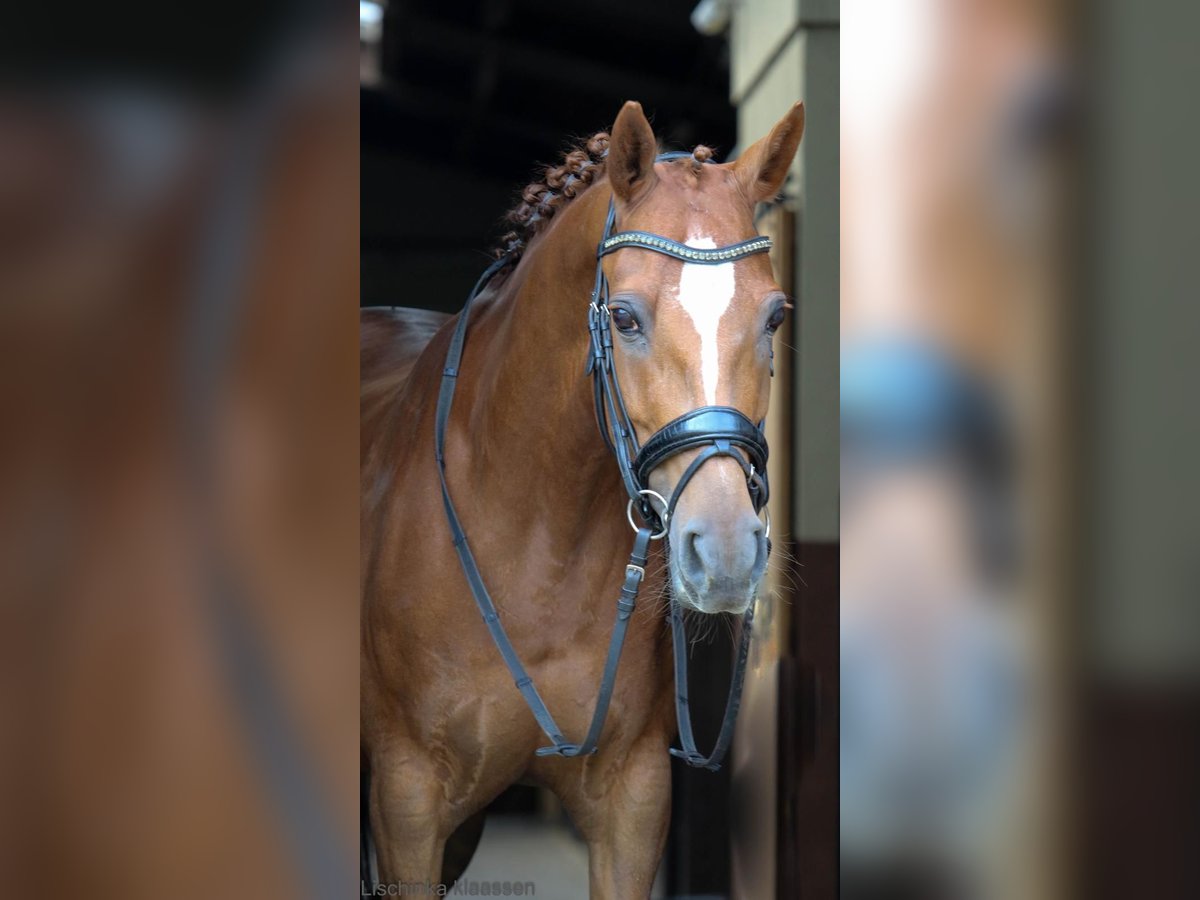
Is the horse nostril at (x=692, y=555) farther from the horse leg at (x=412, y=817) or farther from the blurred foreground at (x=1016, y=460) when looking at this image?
the horse leg at (x=412, y=817)

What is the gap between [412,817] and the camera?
263 centimetres

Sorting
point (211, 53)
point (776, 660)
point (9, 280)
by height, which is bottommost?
point (776, 660)

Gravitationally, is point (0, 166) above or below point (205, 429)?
above

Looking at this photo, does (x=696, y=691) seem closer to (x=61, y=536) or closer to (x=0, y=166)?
(x=61, y=536)

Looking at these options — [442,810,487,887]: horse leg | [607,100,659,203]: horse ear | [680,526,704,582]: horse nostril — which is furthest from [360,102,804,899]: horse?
[442,810,487,887]: horse leg

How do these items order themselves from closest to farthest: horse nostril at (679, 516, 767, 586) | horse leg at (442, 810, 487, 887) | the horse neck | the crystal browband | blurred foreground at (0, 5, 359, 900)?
horse nostril at (679, 516, 767, 586) → the crystal browband → blurred foreground at (0, 5, 359, 900) → the horse neck → horse leg at (442, 810, 487, 887)

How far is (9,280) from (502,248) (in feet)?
3.43

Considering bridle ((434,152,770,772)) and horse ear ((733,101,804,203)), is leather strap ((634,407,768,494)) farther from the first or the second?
horse ear ((733,101,804,203))

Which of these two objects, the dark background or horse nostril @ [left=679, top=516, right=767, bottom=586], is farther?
the dark background

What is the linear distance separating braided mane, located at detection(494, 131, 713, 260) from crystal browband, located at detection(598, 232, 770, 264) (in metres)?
0.30

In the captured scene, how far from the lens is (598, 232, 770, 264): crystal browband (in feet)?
7.10

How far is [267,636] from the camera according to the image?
2.29m

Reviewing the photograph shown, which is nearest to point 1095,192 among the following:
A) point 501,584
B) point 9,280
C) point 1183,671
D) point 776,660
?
point 1183,671

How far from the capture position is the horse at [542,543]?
7.55ft
